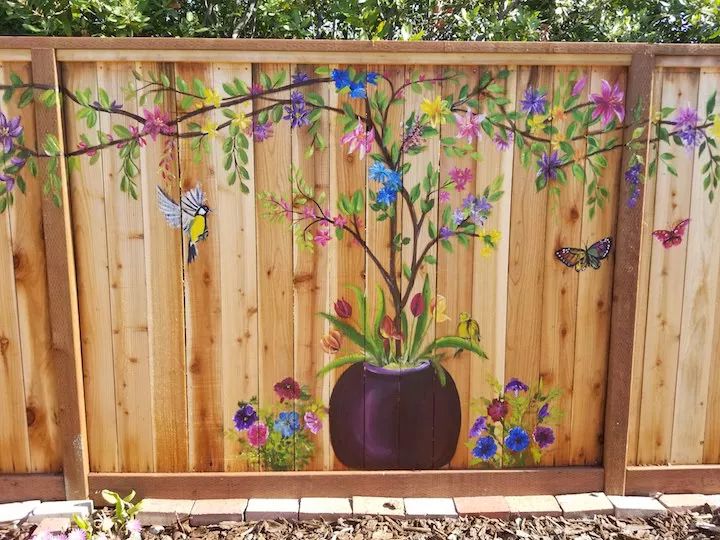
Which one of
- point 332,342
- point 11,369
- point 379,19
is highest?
point 379,19

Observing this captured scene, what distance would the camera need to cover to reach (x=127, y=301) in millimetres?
2465

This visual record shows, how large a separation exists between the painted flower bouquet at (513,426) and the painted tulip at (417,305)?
0.48m

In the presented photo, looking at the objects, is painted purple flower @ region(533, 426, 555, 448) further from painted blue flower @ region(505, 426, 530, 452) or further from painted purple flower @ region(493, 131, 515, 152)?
painted purple flower @ region(493, 131, 515, 152)

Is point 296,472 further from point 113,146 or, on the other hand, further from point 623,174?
point 623,174

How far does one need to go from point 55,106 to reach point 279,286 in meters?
1.12

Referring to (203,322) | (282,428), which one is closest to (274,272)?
(203,322)

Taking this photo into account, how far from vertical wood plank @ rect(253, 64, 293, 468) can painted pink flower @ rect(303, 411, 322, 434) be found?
0.16 meters

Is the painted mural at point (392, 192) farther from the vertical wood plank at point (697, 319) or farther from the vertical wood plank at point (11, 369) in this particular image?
the vertical wood plank at point (11, 369)

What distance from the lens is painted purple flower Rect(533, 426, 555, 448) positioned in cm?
263

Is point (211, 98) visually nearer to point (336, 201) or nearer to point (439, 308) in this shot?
point (336, 201)

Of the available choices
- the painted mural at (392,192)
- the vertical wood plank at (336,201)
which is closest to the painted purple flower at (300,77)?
the painted mural at (392,192)

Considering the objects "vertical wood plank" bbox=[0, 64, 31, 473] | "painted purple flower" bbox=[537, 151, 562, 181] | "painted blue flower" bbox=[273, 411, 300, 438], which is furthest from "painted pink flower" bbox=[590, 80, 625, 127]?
"vertical wood plank" bbox=[0, 64, 31, 473]

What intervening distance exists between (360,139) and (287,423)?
1262 mm

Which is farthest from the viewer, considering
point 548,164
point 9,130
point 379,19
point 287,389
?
point 379,19
